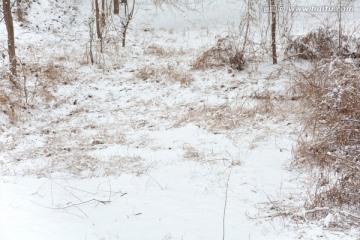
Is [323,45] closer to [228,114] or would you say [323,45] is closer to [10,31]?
[228,114]

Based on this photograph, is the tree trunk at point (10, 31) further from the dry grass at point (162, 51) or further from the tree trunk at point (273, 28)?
the tree trunk at point (273, 28)

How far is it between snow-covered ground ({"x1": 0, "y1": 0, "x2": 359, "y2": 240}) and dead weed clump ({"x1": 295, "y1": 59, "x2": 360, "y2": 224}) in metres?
0.28

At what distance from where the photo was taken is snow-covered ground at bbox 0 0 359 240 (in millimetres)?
4293

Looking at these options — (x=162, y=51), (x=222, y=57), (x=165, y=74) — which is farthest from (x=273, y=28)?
(x=162, y=51)

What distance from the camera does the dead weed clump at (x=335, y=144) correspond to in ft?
14.5

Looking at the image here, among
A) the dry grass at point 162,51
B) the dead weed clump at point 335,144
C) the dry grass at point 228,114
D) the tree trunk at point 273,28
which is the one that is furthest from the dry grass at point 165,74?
the dead weed clump at point 335,144

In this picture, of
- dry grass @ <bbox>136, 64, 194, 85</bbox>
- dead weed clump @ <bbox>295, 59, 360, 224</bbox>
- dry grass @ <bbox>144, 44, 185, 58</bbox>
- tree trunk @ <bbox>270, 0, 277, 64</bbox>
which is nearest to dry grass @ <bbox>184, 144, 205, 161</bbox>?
dead weed clump @ <bbox>295, 59, 360, 224</bbox>

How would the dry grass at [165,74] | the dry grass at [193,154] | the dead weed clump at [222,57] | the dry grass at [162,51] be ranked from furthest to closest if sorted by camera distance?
the dry grass at [162,51], the dead weed clump at [222,57], the dry grass at [165,74], the dry grass at [193,154]

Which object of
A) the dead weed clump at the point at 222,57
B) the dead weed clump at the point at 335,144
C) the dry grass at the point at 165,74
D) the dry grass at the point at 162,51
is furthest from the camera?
the dry grass at the point at 162,51

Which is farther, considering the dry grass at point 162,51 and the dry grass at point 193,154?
the dry grass at point 162,51

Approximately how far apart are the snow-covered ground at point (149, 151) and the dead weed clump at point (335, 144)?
0.94 feet

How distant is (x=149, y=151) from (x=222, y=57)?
515cm

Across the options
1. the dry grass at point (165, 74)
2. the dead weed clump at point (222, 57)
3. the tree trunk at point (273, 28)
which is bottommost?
the dry grass at point (165, 74)

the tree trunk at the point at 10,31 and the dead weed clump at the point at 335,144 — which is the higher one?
the tree trunk at the point at 10,31
